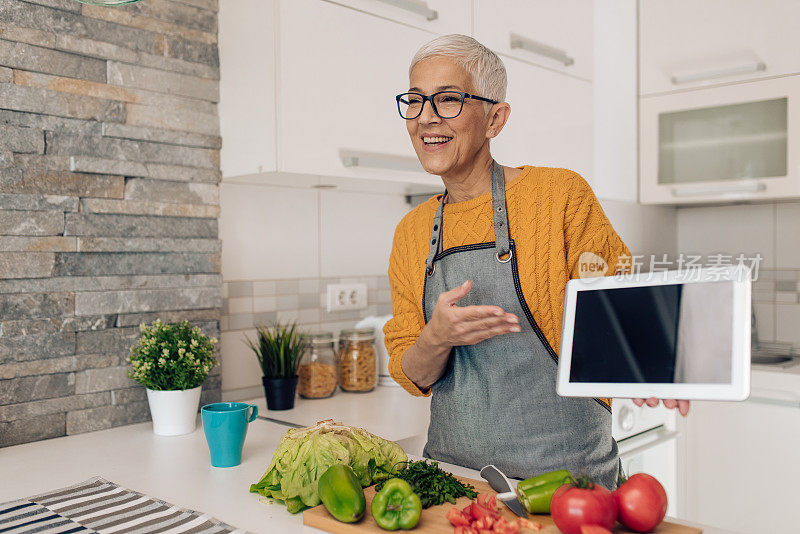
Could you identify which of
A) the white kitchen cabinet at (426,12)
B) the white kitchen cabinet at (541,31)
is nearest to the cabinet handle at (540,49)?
the white kitchen cabinet at (541,31)

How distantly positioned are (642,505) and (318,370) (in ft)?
4.05

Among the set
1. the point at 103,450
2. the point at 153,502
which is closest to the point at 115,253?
the point at 103,450

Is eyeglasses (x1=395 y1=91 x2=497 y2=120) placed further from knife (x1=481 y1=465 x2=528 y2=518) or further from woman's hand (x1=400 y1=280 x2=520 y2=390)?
knife (x1=481 y1=465 x2=528 y2=518)

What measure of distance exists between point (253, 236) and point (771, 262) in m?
2.11

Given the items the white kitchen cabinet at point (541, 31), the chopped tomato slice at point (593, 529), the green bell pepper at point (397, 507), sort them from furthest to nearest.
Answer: the white kitchen cabinet at point (541, 31) < the green bell pepper at point (397, 507) < the chopped tomato slice at point (593, 529)

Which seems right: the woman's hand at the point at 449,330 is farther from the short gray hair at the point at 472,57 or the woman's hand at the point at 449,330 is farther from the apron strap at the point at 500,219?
the short gray hair at the point at 472,57

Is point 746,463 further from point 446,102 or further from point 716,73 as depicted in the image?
point 446,102

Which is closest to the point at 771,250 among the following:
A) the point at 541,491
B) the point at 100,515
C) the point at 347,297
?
the point at 347,297

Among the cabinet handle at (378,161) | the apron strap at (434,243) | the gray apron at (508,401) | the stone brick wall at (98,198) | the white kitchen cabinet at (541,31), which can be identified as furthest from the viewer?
the white kitchen cabinet at (541,31)

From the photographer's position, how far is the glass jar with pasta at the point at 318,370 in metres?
1.98

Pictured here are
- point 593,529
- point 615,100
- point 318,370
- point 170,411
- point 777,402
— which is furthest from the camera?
point 615,100

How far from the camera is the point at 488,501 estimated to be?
0.96 m

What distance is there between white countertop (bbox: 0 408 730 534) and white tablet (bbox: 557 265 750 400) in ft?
0.74

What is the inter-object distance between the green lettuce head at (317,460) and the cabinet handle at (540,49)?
56.3 inches
